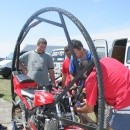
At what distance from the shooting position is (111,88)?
12.9 ft

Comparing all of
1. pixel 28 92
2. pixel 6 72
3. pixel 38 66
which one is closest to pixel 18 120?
pixel 28 92

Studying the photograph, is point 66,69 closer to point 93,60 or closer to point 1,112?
point 1,112

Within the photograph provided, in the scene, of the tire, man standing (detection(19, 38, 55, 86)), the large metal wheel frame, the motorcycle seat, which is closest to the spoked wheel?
the motorcycle seat

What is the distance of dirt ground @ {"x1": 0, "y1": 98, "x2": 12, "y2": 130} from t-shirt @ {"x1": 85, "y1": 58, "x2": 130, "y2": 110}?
3.68m

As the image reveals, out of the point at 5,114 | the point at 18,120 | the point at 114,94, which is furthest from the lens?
the point at 5,114

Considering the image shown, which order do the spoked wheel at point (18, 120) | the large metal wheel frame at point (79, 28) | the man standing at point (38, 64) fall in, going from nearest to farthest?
the large metal wheel frame at point (79, 28)
the spoked wheel at point (18, 120)
the man standing at point (38, 64)

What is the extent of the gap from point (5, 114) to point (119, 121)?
5.59 meters

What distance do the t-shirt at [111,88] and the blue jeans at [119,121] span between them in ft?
0.29

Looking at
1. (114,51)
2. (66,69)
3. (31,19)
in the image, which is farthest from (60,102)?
(114,51)

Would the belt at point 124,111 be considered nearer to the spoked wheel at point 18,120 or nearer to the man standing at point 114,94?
the man standing at point 114,94

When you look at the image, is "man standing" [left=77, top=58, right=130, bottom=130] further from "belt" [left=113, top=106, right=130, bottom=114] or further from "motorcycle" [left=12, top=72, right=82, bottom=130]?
"motorcycle" [left=12, top=72, right=82, bottom=130]

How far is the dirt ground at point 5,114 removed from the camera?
7.73 meters

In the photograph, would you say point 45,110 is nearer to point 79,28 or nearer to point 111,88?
point 111,88

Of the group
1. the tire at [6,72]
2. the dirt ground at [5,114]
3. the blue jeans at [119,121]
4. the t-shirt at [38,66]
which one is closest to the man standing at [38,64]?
the t-shirt at [38,66]
